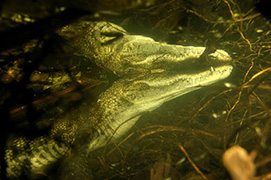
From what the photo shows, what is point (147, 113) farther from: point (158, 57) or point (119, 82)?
point (158, 57)

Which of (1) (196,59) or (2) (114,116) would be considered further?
(2) (114,116)

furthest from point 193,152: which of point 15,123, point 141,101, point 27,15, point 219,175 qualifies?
point 15,123

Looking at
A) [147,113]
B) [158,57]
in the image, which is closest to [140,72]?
[158,57]

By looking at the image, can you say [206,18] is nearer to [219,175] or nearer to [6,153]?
[219,175]

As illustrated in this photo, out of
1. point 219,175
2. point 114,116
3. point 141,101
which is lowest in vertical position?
point 219,175

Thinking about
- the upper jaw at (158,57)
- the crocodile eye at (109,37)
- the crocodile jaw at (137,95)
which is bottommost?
the crocodile jaw at (137,95)

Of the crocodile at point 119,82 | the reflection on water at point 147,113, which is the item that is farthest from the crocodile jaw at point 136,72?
the reflection on water at point 147,113

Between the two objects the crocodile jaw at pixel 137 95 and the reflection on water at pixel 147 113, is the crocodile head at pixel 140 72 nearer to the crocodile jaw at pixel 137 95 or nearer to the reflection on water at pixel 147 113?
the crocodile jaw at pixel 137 95
